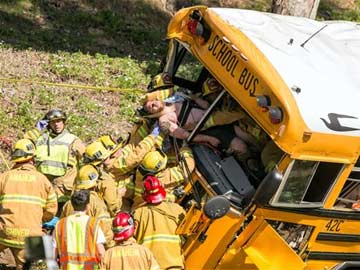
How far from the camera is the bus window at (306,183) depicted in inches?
263

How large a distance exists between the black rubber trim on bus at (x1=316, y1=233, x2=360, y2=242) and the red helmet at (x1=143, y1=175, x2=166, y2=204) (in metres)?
1.60

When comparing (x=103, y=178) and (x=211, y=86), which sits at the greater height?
(x=211, y=86)

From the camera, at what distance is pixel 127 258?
6.59 metres

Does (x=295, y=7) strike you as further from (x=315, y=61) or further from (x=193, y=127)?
(x=315, y=61)

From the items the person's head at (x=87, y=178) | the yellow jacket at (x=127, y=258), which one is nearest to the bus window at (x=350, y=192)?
the yellow jacket at (x=127, y=258)

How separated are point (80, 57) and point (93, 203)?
22.0 ft

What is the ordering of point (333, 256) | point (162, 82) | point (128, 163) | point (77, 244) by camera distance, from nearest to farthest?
1. point (77, 244)
2. point (333, 256)
3. point (128, 163)
4. point (162, 82)

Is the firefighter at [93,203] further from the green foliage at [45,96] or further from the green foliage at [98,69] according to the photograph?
the green foliage at [98,69]

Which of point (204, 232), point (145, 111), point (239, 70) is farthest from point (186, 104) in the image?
point (204, 232)

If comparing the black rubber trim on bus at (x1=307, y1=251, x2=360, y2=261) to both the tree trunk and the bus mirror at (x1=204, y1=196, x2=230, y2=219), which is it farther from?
the tree trunk

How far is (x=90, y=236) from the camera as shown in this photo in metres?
6.98

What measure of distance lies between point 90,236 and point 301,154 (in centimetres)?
212

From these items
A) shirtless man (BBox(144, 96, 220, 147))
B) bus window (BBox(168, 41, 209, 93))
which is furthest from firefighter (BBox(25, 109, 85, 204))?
bus window (BBox(168, 41, 209, 93))

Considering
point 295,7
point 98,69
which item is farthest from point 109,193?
point 295,7
